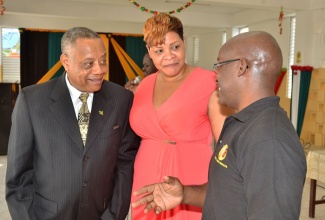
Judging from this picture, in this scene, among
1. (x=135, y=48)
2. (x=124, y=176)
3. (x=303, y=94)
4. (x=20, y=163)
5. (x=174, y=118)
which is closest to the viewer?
(x=20, y=163)

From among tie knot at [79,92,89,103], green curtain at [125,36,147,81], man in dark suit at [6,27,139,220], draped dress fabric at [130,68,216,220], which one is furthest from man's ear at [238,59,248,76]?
green curtain at [125,36,147,81]

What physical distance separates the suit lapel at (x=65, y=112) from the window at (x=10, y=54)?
1135 cm

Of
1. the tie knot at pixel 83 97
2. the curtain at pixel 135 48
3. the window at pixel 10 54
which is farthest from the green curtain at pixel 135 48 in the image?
the tie knot at pixel 83 97

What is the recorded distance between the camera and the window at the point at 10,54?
1202cm

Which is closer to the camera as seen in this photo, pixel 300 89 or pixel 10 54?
pixel 300 89

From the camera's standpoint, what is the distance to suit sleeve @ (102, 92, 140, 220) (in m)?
1.89

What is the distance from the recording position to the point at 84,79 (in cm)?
173

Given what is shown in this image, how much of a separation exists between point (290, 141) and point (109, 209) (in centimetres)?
120

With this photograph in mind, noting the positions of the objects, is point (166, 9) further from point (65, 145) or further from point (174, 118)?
point (65, 145)

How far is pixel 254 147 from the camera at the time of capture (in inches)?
37.7

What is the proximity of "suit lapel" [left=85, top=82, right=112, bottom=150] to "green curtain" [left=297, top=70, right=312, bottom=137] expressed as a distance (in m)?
7.30

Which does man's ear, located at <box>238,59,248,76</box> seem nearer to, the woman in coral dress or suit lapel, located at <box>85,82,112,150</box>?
the woman in coral dress

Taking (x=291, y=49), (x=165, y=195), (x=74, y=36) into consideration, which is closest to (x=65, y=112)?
(x=74, y=36)

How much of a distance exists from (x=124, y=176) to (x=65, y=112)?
47cm
